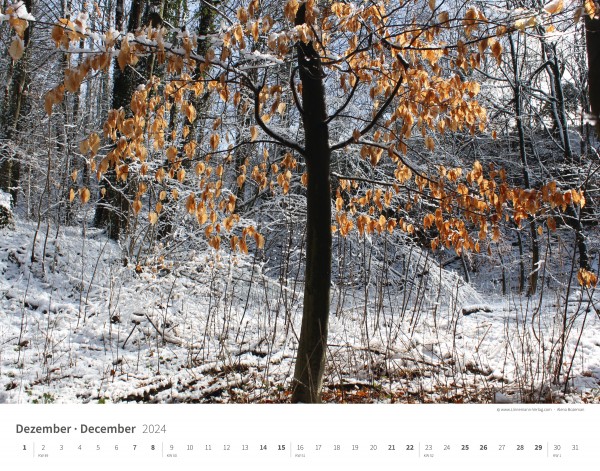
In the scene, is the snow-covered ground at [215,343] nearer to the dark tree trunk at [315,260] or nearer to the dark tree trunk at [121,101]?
the dark tree trunk at [315,260]

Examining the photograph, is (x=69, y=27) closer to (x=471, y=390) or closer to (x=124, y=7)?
(x=471, y=390)

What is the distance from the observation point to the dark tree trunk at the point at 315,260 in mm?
2357

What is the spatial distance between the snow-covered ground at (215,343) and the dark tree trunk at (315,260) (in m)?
0.32

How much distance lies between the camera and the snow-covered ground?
2.86m

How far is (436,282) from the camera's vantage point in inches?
226
